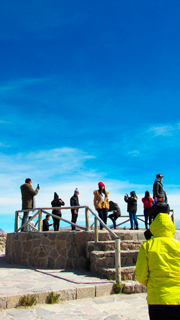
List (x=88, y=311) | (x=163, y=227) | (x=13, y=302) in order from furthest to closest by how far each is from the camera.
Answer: (x=13, y=302), (x=88, y=311), (x=163, y=227)

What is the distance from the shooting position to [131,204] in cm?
1028

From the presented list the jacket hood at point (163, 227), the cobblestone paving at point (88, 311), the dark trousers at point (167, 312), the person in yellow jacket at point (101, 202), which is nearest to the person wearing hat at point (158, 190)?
the person in yellow jacket at point (101, 202)

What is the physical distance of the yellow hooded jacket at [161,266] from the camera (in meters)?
2.39

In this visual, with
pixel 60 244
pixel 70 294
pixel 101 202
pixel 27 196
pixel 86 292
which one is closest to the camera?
pixel 70 294

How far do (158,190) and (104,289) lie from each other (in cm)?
418

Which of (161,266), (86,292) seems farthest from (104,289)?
(161,266)

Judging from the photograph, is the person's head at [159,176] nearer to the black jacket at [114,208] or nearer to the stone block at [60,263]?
the black jacket at [114,208]

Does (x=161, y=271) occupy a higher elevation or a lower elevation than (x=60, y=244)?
higher

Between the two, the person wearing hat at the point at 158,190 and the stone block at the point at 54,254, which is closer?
the stone block at the point at 54,254

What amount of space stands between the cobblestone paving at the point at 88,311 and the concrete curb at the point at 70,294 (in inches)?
4.7

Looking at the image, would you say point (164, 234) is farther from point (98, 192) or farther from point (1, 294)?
point (98, 192)

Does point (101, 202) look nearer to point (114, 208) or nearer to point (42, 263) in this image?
point (114, 208)

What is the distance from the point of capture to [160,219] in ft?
8.28

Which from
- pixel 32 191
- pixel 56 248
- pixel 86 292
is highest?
pixel 32 191
